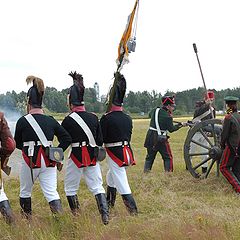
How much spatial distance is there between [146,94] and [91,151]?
5354 cm

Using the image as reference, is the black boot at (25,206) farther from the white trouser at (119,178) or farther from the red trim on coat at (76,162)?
the white trouser at (119,178)

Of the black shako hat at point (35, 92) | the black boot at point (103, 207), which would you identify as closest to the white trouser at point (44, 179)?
the black boot at point (103, 207)

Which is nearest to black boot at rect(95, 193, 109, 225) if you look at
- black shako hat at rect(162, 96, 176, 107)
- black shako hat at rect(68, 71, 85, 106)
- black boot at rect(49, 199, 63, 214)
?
black boot at rect(49, 199, 63, 214)

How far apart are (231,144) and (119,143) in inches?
82.2

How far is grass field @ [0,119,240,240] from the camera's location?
4.03 meters

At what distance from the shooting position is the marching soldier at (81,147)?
515cm

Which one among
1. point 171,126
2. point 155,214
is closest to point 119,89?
point 155,214

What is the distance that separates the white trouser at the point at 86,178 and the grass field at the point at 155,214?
0.26 meters

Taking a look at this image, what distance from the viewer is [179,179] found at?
302 inches

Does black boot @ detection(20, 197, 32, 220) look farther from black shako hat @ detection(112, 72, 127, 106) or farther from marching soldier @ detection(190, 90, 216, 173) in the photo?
marching soldier @ detection(190, 90, 216, 173)

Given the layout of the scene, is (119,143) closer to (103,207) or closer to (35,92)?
(103,207)

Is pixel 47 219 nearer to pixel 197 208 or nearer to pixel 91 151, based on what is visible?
pixel 91 151

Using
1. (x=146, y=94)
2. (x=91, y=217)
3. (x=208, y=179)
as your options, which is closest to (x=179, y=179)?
(x=208, y=179)

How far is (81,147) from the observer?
5.20 m
